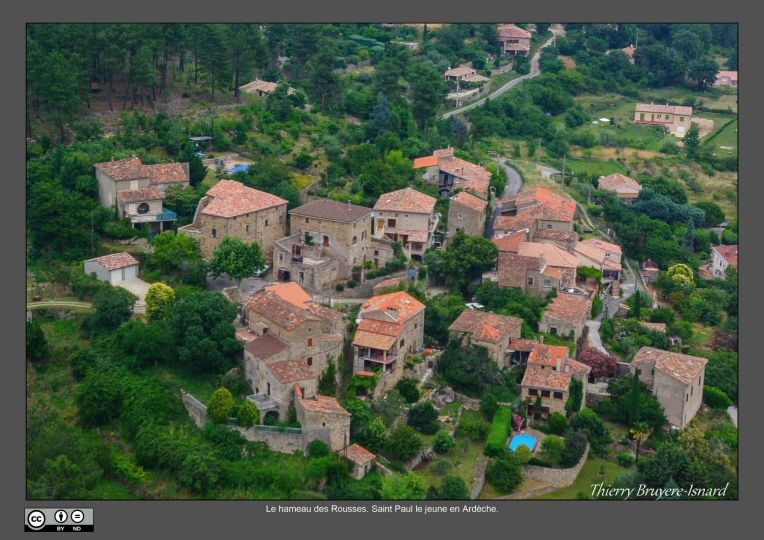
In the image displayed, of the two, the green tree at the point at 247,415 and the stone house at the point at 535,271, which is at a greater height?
the stone house at the point at 535,271

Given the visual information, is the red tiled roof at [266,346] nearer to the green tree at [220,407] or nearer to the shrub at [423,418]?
the green tree at [220,407]

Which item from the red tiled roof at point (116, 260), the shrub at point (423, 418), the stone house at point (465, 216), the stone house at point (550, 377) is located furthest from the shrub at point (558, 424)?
the red tiled roof at point (116, 260)

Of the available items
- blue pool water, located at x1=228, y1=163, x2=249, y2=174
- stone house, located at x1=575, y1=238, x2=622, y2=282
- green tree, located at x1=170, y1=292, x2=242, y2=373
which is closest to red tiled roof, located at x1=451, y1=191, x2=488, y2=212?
stone house, located at x1=575, y1=238, x2=622, y2=282

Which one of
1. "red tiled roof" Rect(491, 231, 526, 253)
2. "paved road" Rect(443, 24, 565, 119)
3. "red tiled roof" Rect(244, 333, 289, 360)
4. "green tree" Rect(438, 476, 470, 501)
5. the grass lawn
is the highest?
"paved road" Rect(443, 24, 565, 119)

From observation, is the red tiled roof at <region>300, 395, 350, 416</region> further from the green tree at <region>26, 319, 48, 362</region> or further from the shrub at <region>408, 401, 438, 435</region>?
the green tree at <region>26, 319, 48, 362</region>

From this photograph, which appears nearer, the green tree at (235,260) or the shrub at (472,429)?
the shrub at (472,429)

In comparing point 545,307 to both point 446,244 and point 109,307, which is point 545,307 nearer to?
point 446,244
